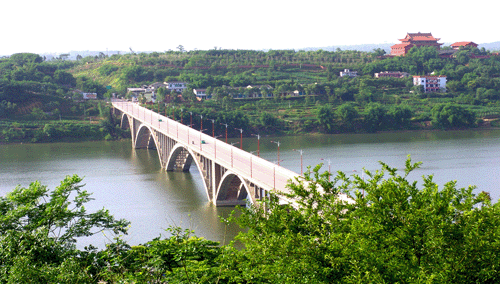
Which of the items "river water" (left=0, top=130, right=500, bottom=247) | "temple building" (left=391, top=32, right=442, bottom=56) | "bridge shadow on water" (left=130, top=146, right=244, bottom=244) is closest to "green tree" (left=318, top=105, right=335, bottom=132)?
"river water" (left=0, top=130, right=500, bottom=247)

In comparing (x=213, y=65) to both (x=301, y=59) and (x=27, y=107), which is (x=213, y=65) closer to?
(x=301, y=59)

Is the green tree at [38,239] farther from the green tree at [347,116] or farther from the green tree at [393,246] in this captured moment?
the green tree at [347,116]

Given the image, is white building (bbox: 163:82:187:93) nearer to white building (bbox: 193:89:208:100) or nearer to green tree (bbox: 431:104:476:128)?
white building (bbox: 193:89:208:100)

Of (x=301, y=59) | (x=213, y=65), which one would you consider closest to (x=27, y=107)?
(x=213, y=65)

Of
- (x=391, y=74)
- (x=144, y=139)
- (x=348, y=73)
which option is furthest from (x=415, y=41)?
(x=144, y=139)

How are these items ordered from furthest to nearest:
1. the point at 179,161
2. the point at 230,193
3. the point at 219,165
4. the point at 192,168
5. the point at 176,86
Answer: the point at 176,86
the point at 192,168
the point at 179,161
the point at 219,165
the point at 230,193

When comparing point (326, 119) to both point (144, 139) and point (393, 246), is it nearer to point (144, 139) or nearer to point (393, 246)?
point (144, 139)

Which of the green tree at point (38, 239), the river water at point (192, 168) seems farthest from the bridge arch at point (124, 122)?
the green tree at point (38, 239)
